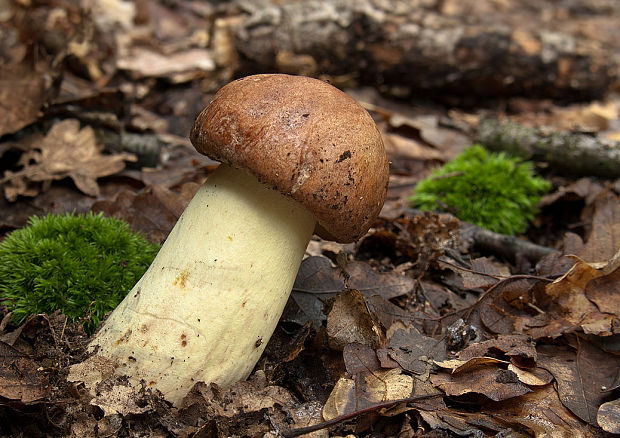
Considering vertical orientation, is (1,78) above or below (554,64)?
above

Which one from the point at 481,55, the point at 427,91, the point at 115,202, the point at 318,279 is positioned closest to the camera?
the point at 318,279

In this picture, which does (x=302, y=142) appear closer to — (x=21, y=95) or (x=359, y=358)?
(x=359, y=358)

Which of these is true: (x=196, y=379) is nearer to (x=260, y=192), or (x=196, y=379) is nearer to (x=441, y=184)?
(x=260, y=192)

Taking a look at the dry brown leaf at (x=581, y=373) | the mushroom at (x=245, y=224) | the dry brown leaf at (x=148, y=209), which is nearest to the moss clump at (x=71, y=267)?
the mushroom at (x=245, y=224)

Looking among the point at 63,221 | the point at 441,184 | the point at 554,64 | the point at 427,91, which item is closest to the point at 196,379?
the point at 63,221

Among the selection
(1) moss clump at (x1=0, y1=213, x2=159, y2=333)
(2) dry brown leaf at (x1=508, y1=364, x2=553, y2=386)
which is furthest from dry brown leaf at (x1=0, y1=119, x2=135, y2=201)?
(2) dry brown leaf at (x1=508, y1=364, x2=553, y2=386)

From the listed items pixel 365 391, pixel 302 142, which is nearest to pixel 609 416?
pixel 365 391

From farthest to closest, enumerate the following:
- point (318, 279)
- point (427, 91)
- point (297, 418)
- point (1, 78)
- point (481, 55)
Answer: point (427, 91) → point (481, 55) → point (1, 78) → point (318, 279) → point (297, 418)
